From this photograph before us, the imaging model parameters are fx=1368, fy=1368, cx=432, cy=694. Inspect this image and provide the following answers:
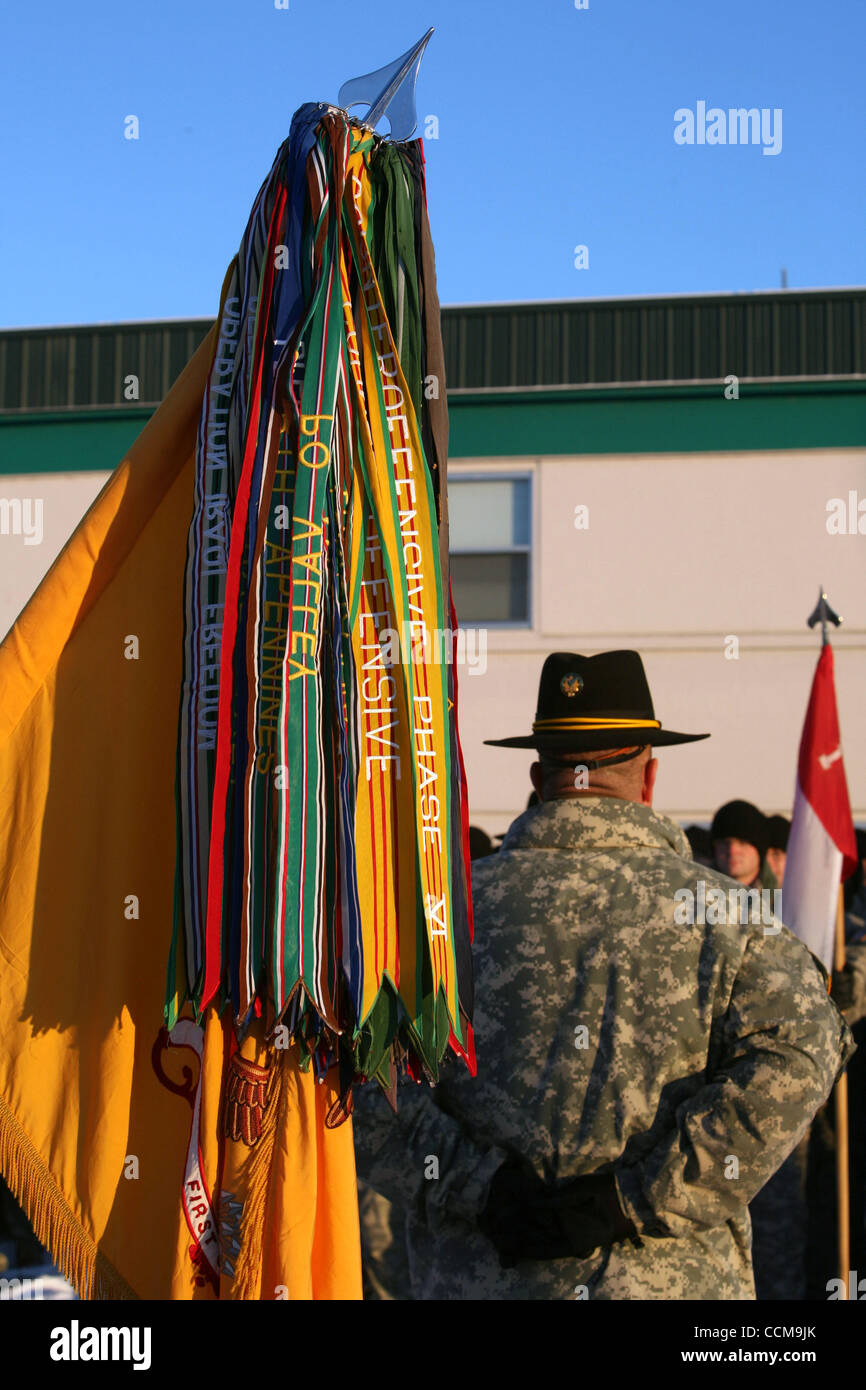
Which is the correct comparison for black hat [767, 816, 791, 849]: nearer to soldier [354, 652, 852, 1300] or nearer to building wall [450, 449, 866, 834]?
building wall [450, 449, 866, 834]

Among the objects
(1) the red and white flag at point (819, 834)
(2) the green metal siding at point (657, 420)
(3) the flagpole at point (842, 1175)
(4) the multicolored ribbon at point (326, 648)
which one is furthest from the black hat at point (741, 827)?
(4) the multicolored ribbon at point (326, 648)

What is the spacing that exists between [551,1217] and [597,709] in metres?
1.03

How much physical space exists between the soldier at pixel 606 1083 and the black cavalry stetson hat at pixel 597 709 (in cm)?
1

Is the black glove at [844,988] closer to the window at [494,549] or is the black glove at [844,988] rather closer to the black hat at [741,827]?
the black hat at [741,827]

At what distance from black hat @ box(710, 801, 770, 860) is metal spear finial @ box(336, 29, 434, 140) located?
5.13 metres

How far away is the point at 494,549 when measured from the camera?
9.84 m

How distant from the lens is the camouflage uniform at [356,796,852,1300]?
8.36 feet

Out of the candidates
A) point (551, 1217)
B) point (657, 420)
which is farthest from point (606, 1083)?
point (657, 420)

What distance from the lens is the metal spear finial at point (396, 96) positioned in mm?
2213
